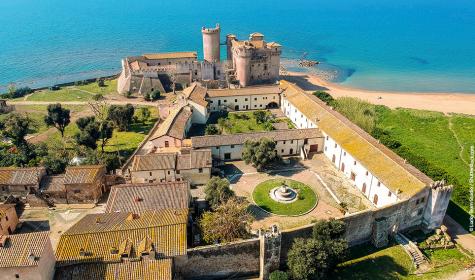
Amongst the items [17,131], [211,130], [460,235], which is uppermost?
[17,131]

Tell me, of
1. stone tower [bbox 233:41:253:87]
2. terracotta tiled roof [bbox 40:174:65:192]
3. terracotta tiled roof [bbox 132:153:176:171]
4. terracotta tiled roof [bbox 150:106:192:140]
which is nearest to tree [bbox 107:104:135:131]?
terracotta tiled roof [bbox 150:106:192:140]

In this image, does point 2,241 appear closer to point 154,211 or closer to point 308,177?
point 154,211

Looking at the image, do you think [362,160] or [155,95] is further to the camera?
[155,95]

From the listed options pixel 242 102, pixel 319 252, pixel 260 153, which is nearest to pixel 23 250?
pixel 319 252

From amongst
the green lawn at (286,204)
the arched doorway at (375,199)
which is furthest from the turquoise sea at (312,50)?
the arched doorway at (375,199)

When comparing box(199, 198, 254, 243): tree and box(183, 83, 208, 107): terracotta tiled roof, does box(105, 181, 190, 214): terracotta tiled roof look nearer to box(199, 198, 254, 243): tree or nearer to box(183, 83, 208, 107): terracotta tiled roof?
box(199, 198, 254, 243): tree

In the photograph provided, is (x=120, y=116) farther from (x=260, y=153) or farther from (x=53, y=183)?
(x=260, y=153)
